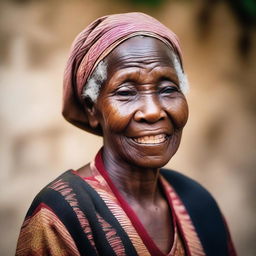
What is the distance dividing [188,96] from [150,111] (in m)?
2.82

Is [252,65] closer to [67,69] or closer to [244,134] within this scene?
[244,134]

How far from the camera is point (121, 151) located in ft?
7.98

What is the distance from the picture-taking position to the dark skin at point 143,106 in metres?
2.36

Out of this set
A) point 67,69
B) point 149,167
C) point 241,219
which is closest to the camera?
point 149,167

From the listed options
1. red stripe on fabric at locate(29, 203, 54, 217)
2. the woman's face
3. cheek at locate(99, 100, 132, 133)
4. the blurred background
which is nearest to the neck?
the woman's face

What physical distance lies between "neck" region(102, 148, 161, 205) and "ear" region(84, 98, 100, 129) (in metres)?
0.16

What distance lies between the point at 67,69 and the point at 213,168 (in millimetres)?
2978

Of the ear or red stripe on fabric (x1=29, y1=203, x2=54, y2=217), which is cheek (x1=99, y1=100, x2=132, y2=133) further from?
red stripe on fabric (x1=29, y1=203, x2=54, y2=217)

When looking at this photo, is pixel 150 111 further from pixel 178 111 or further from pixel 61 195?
pixel 61 195

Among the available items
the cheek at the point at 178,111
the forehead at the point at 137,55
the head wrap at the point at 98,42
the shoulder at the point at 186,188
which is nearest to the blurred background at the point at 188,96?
the shoulder at the point at 186,188

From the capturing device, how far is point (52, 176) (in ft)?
15.5

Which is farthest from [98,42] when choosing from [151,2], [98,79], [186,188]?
[151,2]

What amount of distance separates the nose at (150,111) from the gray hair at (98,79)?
26cm

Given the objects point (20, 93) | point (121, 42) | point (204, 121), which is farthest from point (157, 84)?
point (204, 121)
